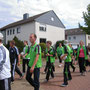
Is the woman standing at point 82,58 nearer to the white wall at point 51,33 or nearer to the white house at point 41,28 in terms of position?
the white house at point 41,28

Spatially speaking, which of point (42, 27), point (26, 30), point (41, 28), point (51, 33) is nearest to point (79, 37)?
point (51, 33)

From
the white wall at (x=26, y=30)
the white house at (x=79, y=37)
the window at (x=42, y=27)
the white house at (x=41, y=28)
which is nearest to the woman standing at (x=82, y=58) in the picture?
the white house at (x=41, y=28)

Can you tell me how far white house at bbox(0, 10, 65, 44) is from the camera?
2472 cm

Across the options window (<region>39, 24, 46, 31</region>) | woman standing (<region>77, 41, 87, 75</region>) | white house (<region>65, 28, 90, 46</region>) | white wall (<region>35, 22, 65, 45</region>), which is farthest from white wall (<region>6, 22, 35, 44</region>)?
white house (<region>65, 28, 90, 46</region>)

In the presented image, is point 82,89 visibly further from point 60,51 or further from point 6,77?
point 60,51

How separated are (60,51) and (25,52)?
4.54m

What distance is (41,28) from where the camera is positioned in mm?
25594

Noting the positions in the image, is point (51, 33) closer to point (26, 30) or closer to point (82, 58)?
point (26, 30)

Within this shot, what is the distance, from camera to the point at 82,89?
195 inches

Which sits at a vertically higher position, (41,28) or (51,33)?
(41,28)

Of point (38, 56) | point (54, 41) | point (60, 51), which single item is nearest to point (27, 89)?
point (38, 56)

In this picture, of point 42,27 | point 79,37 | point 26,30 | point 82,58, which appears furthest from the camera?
point 79,37

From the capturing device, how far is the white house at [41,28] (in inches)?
973

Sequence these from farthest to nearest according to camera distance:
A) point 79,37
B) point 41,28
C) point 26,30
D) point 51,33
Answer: point 79,37
point 51,33
point 26,30
point 41,28
